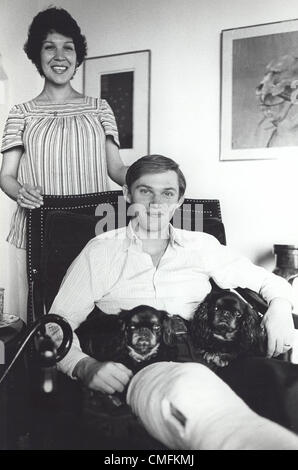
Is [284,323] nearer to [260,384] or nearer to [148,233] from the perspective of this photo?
[260,384]

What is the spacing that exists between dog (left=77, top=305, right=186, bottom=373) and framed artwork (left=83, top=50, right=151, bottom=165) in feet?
4.77

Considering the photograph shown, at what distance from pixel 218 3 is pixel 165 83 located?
0.45 metres

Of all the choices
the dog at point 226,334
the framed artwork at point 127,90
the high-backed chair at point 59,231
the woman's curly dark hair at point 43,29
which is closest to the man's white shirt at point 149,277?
the dog at point 226,334

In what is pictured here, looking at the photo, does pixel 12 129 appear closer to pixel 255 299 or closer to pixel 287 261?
pixel 255 299

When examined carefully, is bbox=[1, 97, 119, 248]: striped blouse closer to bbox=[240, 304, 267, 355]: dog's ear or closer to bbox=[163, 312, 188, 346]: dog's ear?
bbox=[163, 312, 188, 346]: dog's ear

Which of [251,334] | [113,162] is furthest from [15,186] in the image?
[251,334]

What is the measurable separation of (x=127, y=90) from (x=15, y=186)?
99 centimetres

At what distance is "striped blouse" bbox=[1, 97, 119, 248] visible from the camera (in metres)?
1.85

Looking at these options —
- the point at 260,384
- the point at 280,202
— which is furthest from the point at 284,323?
the point at 280,202

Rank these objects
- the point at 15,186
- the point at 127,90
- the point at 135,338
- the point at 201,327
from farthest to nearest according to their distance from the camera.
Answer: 1. the point at 127,90
2. the point at 15,186
3. the point at 201,327
4. the point at 135,338

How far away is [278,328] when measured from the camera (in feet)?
4.18

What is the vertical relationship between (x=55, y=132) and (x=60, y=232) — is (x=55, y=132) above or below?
above

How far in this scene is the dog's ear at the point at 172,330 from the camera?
1215 mm

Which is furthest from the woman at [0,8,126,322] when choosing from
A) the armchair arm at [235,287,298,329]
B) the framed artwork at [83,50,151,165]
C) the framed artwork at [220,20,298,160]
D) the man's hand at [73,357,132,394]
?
the man's hand at [73,357,132,394]
